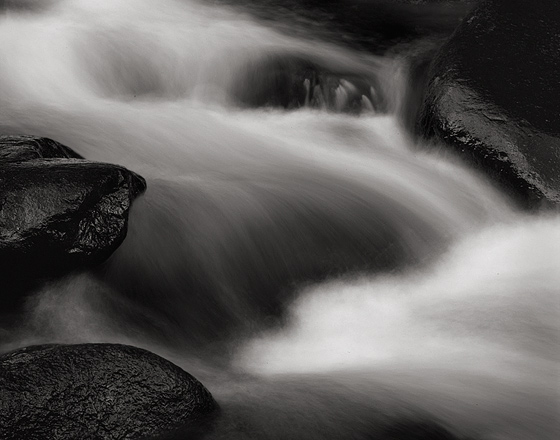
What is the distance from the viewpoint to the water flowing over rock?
4047mm

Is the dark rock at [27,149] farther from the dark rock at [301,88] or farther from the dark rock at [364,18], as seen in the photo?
the dark rock at [364,18]

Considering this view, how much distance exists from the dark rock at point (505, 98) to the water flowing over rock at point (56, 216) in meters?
2.55

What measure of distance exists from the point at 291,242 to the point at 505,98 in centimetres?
206

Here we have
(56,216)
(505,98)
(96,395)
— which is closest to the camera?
(96,395)

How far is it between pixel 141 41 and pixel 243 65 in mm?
894

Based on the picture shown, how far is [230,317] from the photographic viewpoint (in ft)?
14.4

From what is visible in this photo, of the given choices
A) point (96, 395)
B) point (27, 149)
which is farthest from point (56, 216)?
point (96, 395)

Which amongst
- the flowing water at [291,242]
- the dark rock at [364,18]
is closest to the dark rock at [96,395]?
the flowing water at [291,242]

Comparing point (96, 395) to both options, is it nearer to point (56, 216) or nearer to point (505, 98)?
point (56, 216)

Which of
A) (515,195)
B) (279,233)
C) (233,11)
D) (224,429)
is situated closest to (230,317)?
(279,233)

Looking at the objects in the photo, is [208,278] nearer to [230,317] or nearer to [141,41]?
[230,317]

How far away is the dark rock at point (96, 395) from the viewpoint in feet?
10.4

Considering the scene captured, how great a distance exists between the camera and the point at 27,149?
460 centimetres

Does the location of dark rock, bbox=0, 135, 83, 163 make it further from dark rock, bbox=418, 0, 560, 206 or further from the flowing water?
dark rock, bbox=418, 0, 560, 206
